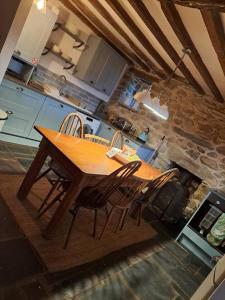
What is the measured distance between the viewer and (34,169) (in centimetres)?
264

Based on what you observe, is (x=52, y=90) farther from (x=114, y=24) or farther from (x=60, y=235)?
(x=60, y=235)

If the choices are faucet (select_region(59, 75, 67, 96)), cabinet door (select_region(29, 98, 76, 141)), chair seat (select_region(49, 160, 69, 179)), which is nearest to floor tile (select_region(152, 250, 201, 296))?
chair seat (select_region(49, 160, 69, 179))

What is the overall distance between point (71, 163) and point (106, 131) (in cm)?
304

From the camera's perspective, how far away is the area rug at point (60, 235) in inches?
87.7

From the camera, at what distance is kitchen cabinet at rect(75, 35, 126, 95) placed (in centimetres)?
474

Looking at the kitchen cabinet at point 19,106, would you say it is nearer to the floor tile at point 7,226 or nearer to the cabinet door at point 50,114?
the cabinet door at point 50,114

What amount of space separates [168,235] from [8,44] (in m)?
3.45

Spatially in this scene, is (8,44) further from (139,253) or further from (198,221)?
(198,221)

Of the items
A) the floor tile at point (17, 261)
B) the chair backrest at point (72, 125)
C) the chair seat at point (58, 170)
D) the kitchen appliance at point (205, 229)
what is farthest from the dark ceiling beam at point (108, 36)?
the floor tile at point (17, 261)

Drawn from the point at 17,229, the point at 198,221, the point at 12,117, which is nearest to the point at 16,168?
the point at 12,117

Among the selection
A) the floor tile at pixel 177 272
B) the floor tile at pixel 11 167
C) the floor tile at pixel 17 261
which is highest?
the floor tile at pixel 11 167

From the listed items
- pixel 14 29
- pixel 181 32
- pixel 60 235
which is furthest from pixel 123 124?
pixel 60 235

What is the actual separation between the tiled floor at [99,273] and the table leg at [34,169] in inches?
10.9

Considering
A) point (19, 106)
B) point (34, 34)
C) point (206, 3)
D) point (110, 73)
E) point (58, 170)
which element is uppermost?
point (206, 3)
